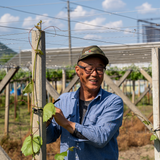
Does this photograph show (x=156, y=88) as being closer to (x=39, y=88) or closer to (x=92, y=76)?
(x=92, y=76)

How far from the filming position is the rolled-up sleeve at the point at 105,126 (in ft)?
4.32

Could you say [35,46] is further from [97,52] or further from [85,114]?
[85,114]

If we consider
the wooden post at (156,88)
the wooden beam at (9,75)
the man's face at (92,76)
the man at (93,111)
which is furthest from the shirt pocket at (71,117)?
the wooden beam at (9,75)

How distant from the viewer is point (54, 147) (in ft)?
17.1

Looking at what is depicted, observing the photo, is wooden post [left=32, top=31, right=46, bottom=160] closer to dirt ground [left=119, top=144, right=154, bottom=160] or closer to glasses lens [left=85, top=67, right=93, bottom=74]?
glasses lens [left=85, top=67, right=93, bottom=74]

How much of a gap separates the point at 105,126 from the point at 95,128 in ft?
0.26

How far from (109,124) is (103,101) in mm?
193

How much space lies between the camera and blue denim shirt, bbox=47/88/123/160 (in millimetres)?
1346

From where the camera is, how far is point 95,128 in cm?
135

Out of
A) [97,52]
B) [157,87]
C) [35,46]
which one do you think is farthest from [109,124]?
[157,87]

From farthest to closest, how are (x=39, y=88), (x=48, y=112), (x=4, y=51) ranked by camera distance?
(x=4, y=51) → (x=39, y=88) → (x=48, y=112)

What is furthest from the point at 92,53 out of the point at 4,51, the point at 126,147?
the point at 4,51

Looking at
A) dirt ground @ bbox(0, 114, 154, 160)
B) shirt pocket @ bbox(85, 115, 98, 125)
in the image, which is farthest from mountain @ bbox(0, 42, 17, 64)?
shirt pocket @ bbox(85, 115, 98, 125)

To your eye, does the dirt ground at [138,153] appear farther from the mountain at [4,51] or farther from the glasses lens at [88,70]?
the glasses lens at [88,70]
